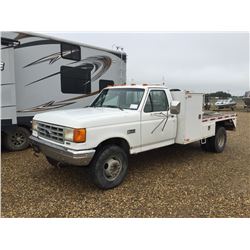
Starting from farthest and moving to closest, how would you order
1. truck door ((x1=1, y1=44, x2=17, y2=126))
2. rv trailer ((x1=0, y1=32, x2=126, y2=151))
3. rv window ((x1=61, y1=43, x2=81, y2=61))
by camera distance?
rv window ((x1=61, y1=43, x2=81, y2=61)), rv trailer ((x1=0, y1=32, x2=126, y2=151)), truck door ((x1=1, y1=44, x2=17, y2=126))

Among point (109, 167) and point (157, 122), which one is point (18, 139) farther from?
point (157, 122)

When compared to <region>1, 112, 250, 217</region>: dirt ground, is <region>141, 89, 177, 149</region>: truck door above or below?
above

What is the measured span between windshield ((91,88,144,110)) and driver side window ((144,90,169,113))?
0.70ft

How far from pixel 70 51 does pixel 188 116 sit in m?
4.32

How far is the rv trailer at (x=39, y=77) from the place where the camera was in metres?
6.25

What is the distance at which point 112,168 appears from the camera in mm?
4359

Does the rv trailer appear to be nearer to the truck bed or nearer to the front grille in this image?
the front grille

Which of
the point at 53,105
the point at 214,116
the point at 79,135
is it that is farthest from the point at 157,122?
the point at 53,105

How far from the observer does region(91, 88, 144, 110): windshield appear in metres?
4.99

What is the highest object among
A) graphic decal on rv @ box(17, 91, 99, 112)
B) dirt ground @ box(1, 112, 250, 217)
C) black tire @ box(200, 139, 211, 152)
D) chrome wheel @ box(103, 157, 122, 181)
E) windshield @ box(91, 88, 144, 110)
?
windshield @ box(91, 88, 144, 110)

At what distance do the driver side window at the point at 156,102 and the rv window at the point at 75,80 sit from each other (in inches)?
136

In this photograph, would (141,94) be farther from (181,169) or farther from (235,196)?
(235,196)

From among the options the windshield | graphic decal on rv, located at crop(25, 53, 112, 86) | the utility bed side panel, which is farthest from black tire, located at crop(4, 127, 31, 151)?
the utility bed side panel

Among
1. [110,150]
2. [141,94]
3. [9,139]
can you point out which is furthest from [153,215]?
[9,139]
